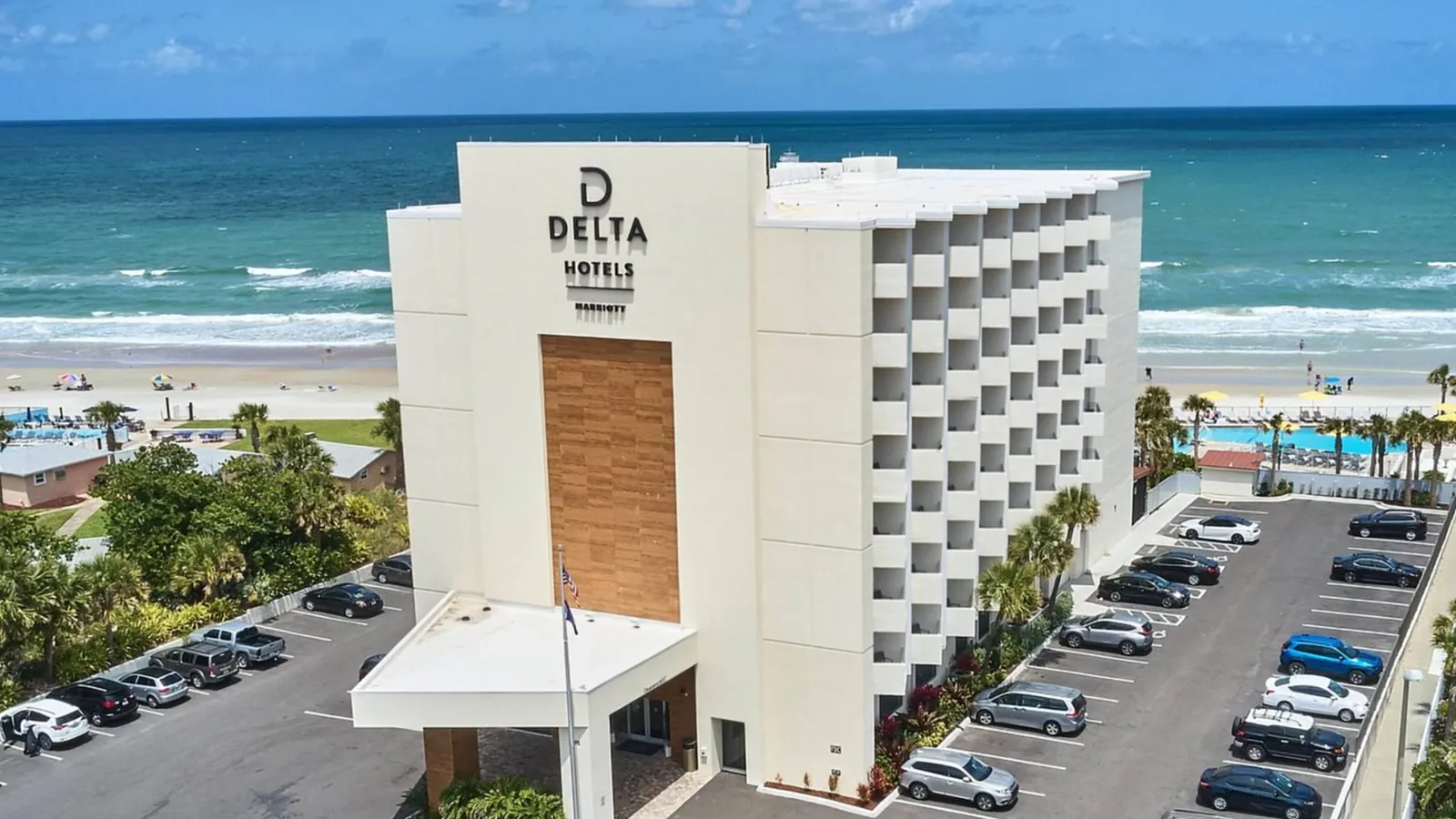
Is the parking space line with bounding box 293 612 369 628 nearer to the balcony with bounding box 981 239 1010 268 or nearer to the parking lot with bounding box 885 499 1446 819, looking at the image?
the parking lot with bounding box 885 499 1446 819

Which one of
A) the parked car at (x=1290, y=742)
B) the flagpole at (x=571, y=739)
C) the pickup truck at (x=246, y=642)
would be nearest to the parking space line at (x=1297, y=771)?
the parked car at (x=1290, y=742)

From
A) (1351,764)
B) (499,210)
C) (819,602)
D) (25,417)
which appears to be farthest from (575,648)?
(25,417)

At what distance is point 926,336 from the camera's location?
38.6 metres

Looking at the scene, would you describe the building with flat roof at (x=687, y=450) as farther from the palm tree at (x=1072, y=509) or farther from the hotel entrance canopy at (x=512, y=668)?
the palm tree at (x=1072, y=509)

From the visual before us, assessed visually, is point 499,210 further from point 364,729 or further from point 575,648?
point 364,729

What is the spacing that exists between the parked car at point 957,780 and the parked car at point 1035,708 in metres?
3.55

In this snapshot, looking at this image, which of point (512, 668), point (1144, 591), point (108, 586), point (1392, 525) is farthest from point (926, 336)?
point (1392, 525)

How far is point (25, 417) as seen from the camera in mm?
87688

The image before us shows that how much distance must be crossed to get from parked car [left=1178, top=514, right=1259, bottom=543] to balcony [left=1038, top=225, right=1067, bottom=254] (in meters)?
17.6

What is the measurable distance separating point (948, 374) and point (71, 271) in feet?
481

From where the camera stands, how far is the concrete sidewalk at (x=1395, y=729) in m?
35.0

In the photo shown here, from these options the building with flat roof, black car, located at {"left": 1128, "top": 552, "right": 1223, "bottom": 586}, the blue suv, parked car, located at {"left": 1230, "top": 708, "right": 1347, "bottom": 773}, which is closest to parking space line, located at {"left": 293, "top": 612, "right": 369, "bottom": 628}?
the building with flat roof

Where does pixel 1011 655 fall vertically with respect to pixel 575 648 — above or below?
below

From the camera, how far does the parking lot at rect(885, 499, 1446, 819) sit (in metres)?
36.8
